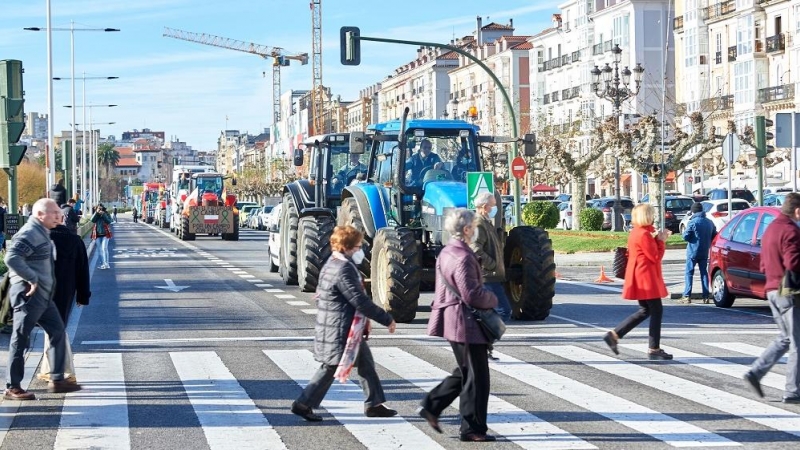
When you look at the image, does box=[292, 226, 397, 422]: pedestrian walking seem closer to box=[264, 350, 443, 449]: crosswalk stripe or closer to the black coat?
box=[264, 350, 443, 449]: crosswalk stripe

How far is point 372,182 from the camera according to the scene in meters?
20.8

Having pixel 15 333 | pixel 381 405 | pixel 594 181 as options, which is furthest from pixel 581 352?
pixel 594 181

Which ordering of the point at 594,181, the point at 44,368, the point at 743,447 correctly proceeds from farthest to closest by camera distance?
1. the point at 594,181
2. the point at 44,368
3. the point at 743,447

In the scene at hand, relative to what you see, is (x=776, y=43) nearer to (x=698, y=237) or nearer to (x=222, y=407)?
(x=698, y=237)

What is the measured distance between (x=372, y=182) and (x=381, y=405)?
10609mm

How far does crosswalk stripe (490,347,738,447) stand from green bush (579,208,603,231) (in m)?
31.5

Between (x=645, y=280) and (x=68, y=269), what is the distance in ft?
19.0

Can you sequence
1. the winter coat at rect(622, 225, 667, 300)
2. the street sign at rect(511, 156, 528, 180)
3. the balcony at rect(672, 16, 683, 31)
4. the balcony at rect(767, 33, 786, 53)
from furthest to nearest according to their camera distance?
the balcony at rect(672, 16, 683, 31), the balcony at rect(767, 33, 786, 53), the street sign at rect(511, 156, 528, 180), the winter coat at rect(622, 225, 667, 300)

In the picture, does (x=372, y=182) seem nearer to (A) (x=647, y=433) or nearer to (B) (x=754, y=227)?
(B) (x=754, y=227)

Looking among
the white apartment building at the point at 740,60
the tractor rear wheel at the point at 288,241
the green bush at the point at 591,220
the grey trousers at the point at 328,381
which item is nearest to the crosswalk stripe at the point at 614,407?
the grey trousers at the point at 328,381

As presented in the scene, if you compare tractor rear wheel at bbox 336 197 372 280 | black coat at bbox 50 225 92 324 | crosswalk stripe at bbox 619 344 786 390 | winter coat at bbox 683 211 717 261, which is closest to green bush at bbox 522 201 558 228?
winter coat at bbox 683 211 717 261

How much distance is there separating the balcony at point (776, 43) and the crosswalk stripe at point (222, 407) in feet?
207

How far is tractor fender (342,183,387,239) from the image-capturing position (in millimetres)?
19766

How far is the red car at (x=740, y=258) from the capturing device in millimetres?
19078
